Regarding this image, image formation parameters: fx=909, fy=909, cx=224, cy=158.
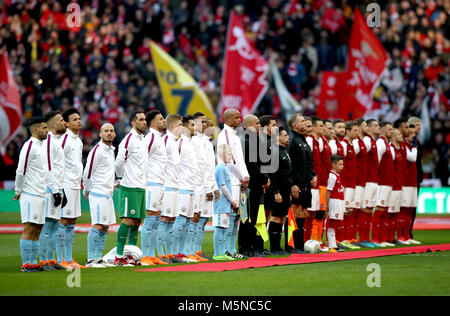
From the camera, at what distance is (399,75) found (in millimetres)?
32188

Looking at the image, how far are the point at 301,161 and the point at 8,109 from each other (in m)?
12.1

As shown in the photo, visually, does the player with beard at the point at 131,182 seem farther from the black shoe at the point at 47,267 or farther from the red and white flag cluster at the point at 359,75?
the red and white flag cluster at the point at 359,75

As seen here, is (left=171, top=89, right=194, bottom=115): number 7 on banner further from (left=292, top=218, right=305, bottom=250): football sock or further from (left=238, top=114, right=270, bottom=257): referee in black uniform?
(left=238, top=114, right=270, bottom=257): referee in black uniform

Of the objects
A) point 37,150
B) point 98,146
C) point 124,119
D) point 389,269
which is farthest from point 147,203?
point 124,119

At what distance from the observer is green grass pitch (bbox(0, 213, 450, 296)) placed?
1120 centimetres

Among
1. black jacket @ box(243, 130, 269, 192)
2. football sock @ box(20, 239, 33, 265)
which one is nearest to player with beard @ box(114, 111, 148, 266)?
football sock @ box(20, 239, 33, 265)

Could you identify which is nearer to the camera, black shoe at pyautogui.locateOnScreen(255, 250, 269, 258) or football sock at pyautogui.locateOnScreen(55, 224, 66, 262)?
football sock at pyautogui.locateOnScreen(55, 224, 66, 262)

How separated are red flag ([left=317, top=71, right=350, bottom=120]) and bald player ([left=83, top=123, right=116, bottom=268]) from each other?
1304cm

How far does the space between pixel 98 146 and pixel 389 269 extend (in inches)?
199

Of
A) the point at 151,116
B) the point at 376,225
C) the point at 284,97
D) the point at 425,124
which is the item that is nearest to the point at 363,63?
the point at 425,124

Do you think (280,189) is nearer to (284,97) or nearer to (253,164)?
(253,164)

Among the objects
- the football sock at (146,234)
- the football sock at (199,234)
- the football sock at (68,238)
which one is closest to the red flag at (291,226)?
the football sock at (199,234)
